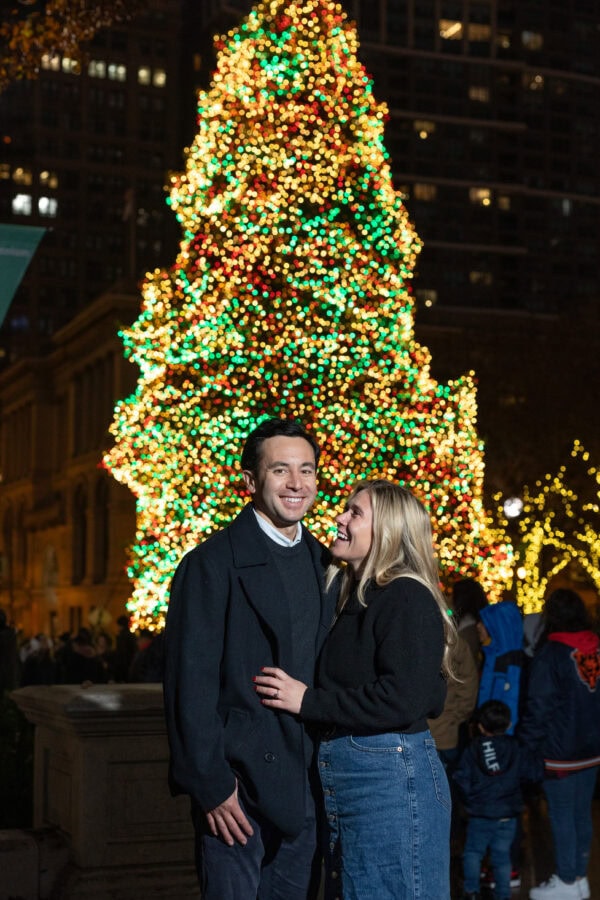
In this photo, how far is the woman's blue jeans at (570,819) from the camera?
28.4 ft

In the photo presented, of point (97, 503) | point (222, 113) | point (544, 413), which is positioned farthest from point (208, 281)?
point (97, 503)

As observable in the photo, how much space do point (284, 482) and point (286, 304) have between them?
16.8 meters

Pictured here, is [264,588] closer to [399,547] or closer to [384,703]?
[399,547]

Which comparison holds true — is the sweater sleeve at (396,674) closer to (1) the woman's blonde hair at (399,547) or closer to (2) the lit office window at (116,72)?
(1) the woman's blonde hair at (399,547)

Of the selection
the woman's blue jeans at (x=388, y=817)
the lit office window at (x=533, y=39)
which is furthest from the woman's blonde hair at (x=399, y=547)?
the lit office window at (x=533, y=39)

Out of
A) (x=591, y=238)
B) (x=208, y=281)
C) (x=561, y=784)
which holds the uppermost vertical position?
(x=591, y=238)

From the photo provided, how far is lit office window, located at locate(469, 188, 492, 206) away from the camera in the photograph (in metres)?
115

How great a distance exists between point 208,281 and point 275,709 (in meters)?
17.4

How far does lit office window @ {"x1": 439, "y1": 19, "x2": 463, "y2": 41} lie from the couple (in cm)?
11999

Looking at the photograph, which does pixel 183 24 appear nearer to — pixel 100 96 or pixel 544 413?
pixel 100 96

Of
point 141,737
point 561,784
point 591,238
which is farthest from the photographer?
point 591,238

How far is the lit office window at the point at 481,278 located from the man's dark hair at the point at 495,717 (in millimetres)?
105783

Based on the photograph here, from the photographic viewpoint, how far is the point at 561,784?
8.85 meters

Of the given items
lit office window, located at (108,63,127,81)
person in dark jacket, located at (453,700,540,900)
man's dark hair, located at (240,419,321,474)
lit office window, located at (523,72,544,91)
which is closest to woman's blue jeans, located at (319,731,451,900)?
man's dark hair, located at (240,419,321,474)
